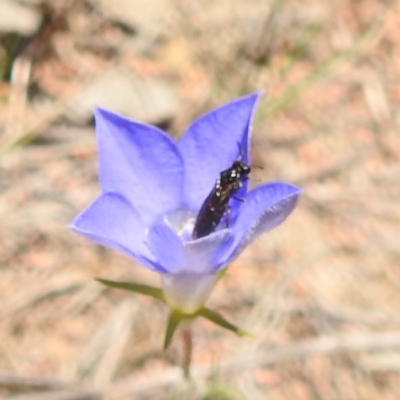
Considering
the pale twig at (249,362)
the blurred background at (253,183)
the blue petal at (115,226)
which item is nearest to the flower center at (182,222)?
the blue petal at (115,226)

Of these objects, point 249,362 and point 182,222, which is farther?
point 249,362

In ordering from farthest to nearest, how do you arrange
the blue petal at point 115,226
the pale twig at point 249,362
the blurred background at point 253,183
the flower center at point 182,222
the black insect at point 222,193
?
the blurred background at point 253,183, the pale twig at point 249,362, the flower center at point 182,222, the black insect at point 222,193, the blue petal at point 115,226

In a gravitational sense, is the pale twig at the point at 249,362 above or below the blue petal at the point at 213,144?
below

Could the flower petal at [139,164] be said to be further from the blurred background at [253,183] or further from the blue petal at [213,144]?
the blurred background at [253,183]

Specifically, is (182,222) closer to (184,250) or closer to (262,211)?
(184,250)

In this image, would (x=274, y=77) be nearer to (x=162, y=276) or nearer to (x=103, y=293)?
(x=103, y=293)

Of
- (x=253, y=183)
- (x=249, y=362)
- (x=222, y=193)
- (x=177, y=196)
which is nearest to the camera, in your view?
(x=222, y=193)

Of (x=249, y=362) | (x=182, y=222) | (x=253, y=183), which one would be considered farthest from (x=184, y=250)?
(x=253, y=183)
